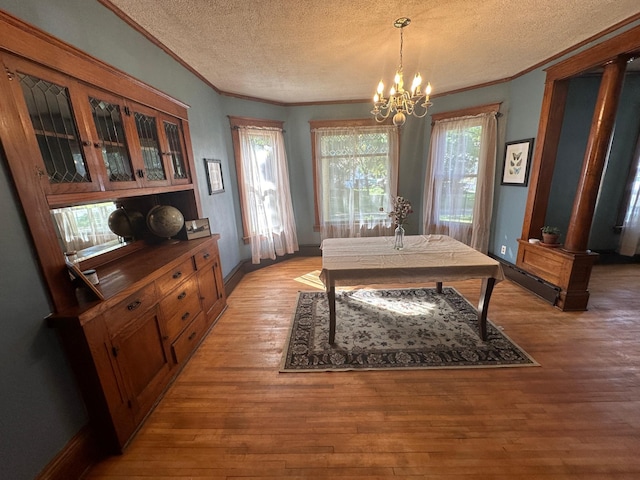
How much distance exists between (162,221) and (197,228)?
364mm

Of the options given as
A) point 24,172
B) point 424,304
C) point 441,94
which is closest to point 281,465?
point 24,172

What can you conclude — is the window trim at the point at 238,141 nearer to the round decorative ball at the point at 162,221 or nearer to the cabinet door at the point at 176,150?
the cabinet door at the point at 176,150

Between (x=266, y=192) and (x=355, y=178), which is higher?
(x=355, y=178)

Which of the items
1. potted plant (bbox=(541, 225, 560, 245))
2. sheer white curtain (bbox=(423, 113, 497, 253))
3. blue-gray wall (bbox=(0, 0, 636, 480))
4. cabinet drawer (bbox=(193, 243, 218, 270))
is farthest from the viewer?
sheer white curtain (bbox=(423, 113, 497, 253))

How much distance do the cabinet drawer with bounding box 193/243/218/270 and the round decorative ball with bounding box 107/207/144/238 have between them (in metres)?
0.58

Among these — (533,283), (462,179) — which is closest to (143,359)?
(533,283)

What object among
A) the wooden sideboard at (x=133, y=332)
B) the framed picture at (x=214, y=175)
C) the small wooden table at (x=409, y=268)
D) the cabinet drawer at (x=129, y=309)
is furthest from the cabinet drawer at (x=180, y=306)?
the framed picture at (x=214, y=175)

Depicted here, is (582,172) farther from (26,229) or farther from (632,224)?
(26,229)

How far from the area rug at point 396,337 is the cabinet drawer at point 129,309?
3.70 feet

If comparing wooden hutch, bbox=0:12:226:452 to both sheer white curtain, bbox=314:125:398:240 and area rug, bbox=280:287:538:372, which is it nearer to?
area rug, bbox=280:287:538:372

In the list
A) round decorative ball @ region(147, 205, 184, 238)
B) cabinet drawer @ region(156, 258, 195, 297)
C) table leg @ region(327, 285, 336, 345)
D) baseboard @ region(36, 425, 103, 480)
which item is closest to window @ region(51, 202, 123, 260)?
round decorative ball @ region(147, 205, 184, 238)

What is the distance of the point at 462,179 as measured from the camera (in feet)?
12.9

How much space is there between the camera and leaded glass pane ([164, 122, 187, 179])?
237 centimetres

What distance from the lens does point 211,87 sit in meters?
3.30
